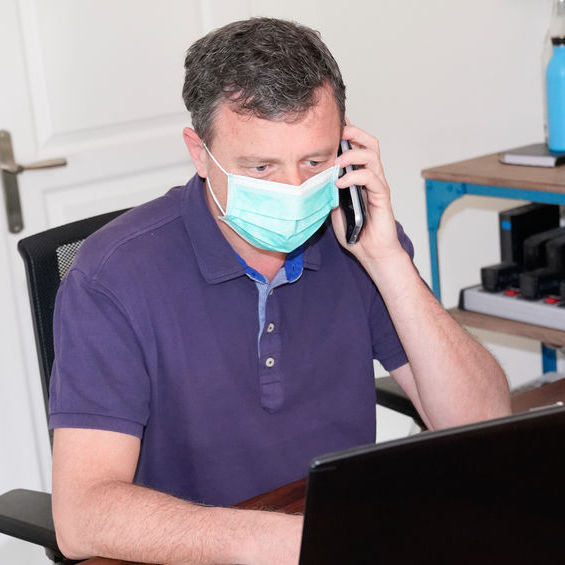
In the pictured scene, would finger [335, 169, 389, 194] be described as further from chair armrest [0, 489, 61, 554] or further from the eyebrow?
chair armrest [0, 489, 61, 554]

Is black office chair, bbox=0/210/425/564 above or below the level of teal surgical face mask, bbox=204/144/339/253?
below

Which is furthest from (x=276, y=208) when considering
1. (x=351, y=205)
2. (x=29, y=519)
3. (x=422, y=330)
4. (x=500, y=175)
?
(x=500, y=175)

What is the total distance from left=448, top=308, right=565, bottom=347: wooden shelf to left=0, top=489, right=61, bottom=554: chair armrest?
1020 millimetres

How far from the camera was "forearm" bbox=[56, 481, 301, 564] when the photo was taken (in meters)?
1.05

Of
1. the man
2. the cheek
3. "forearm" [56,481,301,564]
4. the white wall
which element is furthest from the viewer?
the white wall

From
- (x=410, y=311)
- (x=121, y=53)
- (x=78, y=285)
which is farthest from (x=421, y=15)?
(x=78, y=285)

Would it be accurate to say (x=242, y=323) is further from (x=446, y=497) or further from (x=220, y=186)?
(x=446, y=497)

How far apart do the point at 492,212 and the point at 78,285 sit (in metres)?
2.06

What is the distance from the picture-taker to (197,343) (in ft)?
4.56

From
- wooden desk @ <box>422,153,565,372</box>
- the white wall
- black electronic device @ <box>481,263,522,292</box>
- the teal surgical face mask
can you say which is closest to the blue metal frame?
wooden desk @ <box>422,153,565,372</box>

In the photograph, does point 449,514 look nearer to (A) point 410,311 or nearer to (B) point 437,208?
(A) point 410,311

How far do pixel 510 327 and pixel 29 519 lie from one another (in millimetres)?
1220

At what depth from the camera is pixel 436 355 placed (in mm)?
1476

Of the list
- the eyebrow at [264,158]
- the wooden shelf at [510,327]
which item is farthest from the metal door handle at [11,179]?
the eyebrow at [264,158]
